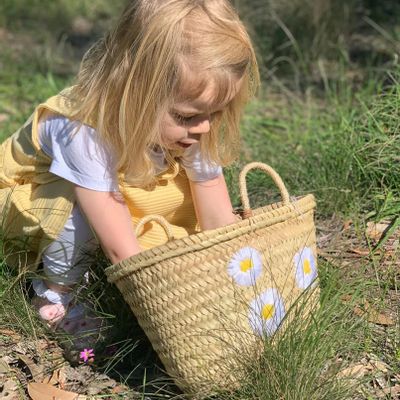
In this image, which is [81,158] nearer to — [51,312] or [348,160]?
[51,312]

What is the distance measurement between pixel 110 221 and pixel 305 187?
102 cm

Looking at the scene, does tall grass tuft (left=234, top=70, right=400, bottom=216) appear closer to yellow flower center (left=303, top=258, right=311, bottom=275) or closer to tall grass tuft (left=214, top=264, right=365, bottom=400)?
yellow flower center (left=303, top=258, right=311, bottom=275)

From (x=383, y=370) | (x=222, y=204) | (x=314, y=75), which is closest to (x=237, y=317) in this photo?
(x=383, y=370)

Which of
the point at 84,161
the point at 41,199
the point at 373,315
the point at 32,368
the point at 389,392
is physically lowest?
the point at 389,392

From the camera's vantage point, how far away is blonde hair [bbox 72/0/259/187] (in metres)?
2.15

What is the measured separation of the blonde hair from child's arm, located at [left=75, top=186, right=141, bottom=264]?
108 millimetres

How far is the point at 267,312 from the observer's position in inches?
81.5

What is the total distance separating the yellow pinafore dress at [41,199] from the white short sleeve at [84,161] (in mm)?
85

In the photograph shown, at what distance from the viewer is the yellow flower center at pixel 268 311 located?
6.77 ft

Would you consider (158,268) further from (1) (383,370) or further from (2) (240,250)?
(1) (383,370)

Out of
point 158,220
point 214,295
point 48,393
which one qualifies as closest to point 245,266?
point 214,295

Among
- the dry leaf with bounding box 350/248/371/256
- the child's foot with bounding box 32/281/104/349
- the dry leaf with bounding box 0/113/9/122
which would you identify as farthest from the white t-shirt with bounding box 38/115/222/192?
the dry leaf with bounding box 0/113/9/122

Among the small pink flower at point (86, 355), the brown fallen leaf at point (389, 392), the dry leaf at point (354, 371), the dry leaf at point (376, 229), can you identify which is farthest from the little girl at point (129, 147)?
the brown fallen leaf at point (389, 392)

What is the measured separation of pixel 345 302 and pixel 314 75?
2.60 m
